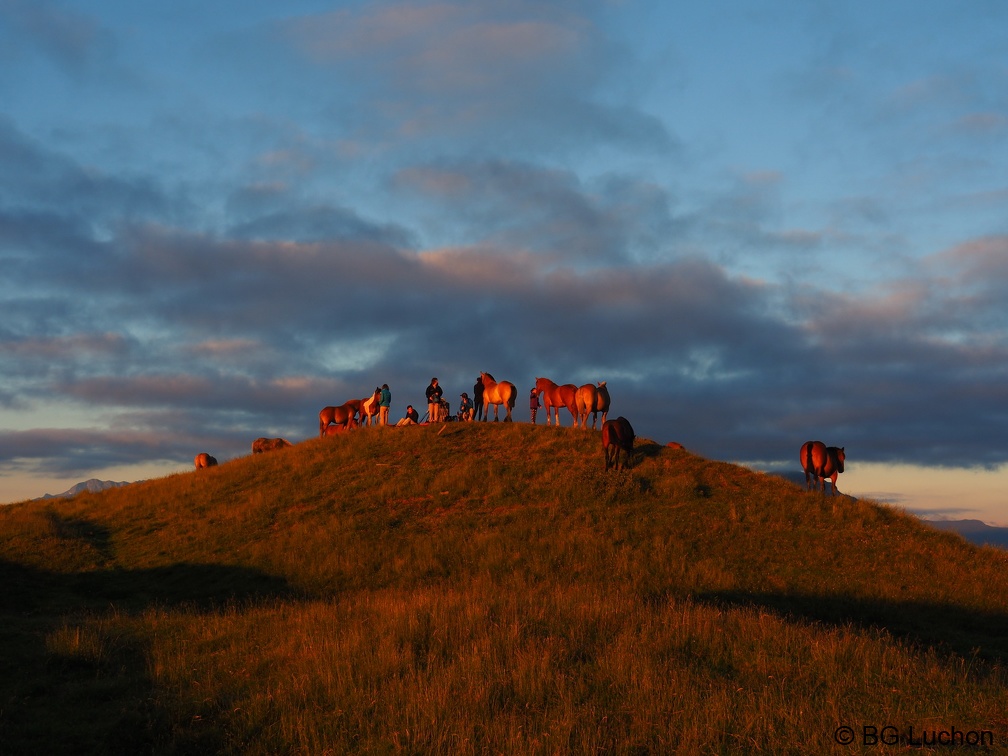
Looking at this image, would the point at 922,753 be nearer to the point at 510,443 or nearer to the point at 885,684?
the point at 885,684

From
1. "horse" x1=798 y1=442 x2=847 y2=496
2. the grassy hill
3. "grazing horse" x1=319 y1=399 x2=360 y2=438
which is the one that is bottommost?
the grassy hill

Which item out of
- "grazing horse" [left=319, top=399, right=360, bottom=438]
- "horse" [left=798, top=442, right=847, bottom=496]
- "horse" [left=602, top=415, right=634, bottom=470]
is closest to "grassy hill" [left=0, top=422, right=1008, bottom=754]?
"horse" [left=602, top=415, right=634, bottom=470]

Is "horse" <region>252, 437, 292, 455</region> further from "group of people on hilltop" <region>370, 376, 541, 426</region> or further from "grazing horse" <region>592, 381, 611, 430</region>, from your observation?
"grazing horse" <region>592, 381, 611, 430</region>

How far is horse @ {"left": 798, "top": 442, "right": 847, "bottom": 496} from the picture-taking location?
34.6m

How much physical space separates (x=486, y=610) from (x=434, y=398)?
27.8 meters

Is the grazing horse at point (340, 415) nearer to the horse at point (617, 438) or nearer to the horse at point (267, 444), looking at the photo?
the horse at point (267, 444)

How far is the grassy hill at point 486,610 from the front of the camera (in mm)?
9438

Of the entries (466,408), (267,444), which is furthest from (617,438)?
(267,444)

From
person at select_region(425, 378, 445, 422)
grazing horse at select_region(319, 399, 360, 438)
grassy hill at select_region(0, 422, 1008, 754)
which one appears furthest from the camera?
grazing horse at select_region(319, 399, 360, 438)

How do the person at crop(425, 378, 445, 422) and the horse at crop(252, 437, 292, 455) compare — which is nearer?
the person at crop(425, 378, 445, 422)

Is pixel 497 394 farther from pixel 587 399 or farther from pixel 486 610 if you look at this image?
pixel 486 610

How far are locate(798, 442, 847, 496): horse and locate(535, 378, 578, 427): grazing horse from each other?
38.5 ft

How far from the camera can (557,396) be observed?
40.5 m

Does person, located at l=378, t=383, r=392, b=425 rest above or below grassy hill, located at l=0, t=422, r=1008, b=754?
above
